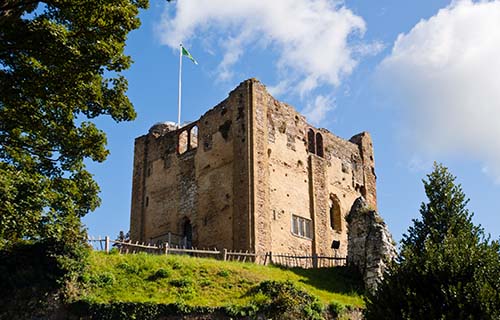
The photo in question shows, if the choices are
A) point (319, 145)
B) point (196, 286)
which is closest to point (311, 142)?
point (319, 145)

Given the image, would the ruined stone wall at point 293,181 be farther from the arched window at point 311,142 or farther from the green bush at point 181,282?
the green bush at point 181,282

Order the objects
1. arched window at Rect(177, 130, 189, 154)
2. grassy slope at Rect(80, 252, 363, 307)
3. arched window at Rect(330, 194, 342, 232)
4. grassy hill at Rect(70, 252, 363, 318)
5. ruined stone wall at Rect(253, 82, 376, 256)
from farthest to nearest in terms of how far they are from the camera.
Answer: arched window at Rect(177, 130, 189, 154) → arched window at Rect(330, 194, 342, 232) → ruined stone wall at Rect(253, 82, 376, 256) → grassy slope at Rect(80, 252, 363, 307) → grassy hill at Rect(70, 252, 363, 318)

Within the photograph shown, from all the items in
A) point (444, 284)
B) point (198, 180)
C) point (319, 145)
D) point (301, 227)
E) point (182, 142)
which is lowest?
point (444, 284)

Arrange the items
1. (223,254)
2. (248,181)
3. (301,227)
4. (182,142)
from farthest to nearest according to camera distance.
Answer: (182,142)
(301,227)
(248,181)
(223,254)

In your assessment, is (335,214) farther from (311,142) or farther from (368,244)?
(368,244)

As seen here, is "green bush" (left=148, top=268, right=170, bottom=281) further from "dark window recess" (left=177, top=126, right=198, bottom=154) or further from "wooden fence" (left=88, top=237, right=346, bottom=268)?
"dark window recess" (left=177, top=126, right=198, bottom=154)

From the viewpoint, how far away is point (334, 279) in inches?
1278

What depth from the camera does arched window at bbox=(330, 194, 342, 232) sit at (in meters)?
42.4

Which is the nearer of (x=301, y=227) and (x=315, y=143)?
(x=301, y=227)

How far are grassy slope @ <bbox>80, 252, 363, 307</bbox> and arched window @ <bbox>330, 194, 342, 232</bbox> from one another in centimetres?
1048

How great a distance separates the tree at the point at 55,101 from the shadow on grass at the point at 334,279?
41.0 feet

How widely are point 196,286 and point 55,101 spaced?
10895mm

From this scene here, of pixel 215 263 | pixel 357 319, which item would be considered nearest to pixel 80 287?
pixel 215 263

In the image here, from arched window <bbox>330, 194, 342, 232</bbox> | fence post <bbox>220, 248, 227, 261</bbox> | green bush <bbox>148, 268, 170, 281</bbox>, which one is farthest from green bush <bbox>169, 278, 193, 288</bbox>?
arched window <bbox>330, 194, 342, 232</bbox>
